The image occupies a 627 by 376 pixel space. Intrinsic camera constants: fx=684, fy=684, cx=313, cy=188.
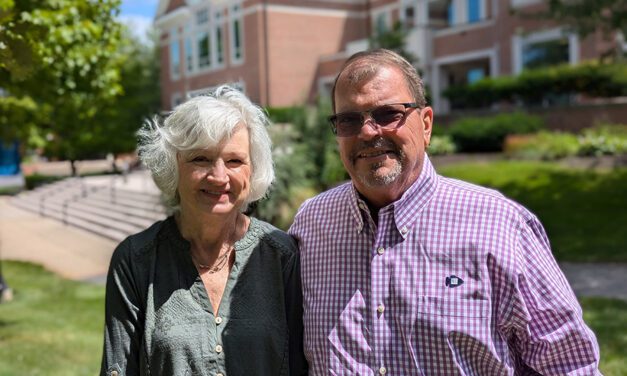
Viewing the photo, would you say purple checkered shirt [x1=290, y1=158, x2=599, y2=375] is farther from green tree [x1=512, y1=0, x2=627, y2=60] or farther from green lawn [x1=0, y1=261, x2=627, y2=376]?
green tree [x1=512, y1=0, x2=627, y2=60]

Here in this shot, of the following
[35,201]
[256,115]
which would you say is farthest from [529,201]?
[35,201]

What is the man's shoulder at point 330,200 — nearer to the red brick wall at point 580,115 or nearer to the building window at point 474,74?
the red brick wall at point 580,115

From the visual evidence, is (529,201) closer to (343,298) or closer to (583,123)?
(583,123)

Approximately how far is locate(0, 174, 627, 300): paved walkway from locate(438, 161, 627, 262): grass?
89 cm

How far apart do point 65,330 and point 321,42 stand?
28.5 metres

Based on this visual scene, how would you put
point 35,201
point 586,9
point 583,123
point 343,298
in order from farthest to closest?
point 35,201 < point 583,123 < point 586,9 < point 343,298

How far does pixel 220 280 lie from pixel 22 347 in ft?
19.2

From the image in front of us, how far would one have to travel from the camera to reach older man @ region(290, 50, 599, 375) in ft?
7.39

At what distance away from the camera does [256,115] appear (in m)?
2.69

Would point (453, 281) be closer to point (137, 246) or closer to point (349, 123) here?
point (349, 123)

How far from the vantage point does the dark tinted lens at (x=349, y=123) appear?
95.7 inches

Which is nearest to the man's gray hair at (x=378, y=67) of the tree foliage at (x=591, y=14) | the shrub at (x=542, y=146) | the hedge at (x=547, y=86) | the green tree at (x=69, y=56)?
the green tree at (x=69, y=56)

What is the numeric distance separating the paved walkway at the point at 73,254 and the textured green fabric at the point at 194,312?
696cm

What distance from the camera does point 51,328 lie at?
8500 millimetres
